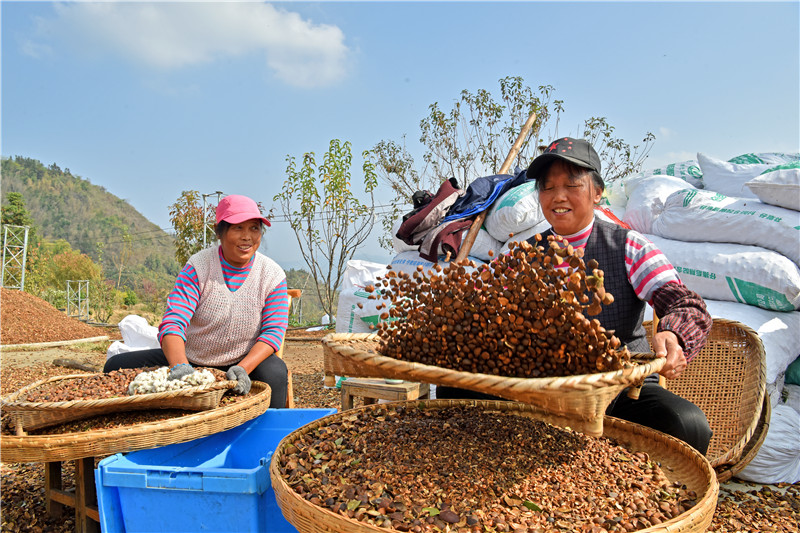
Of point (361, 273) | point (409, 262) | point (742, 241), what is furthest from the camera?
point (361, 273)

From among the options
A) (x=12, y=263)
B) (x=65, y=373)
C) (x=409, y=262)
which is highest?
(x=12, y=263)

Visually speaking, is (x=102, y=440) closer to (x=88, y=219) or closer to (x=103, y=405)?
(x=103, y=405)

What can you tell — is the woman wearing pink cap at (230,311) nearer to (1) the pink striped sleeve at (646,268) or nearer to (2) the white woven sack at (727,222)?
(1) the pink striped sleeve at (646,268)

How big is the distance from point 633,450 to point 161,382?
1541 mm

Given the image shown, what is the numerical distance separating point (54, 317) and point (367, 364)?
32.8ft

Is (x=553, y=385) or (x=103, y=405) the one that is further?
(x=103, y=405)

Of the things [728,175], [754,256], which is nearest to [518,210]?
[754,256]

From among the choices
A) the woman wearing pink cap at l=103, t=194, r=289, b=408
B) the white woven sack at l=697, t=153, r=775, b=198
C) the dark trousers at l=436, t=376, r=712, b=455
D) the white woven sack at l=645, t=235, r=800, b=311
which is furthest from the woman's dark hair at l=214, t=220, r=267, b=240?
the white woven sack at l=697, t=153, r=775, b=198

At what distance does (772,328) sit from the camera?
8.20 feet

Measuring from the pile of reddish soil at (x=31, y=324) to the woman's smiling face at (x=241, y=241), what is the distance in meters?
7.50

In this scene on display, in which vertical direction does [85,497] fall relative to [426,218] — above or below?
below

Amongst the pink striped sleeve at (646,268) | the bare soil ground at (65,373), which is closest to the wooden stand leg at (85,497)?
the bare soil ground at (65,373)

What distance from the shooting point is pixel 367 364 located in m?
1.14

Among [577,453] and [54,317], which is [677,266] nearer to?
[577,453]
